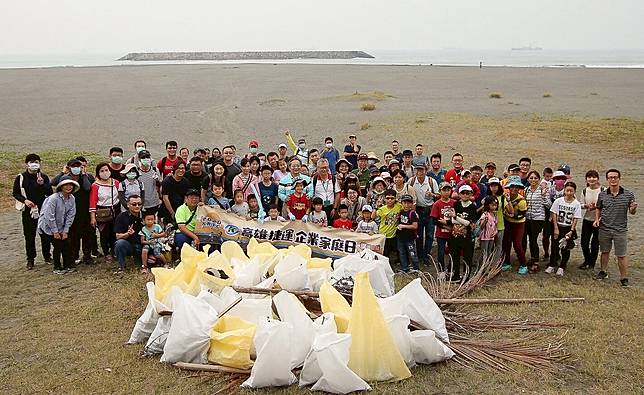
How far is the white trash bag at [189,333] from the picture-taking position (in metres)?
5.38

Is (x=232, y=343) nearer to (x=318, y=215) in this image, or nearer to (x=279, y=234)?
(x=279, y=234)

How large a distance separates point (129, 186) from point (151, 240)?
3.02 feet

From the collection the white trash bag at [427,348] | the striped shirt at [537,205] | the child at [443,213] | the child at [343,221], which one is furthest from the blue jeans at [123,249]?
the striped shirt at [537,205]

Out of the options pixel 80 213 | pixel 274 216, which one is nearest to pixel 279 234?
pixel 274 216

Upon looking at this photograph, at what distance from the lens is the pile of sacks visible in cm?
500

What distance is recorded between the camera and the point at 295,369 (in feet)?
17.1

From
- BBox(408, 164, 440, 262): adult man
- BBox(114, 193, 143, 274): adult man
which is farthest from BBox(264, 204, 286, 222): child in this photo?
BBox(408, 164, 440, 262): adult man

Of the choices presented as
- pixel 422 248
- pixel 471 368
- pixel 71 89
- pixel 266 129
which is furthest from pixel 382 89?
pixel 471 368

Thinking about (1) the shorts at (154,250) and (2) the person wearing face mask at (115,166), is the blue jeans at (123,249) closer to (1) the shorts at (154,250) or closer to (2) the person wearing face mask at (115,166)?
(1) the shorts at (154,250)

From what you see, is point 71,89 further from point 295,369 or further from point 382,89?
point 295,369

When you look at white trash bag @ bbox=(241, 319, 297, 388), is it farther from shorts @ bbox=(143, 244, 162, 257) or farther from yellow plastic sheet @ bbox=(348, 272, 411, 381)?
shorts @ bbox=(143, 244, 162, 257)

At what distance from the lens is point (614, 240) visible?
7.75 meters

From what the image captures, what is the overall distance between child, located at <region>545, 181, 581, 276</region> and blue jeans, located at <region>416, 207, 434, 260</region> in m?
1.71

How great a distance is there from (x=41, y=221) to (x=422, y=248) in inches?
221
